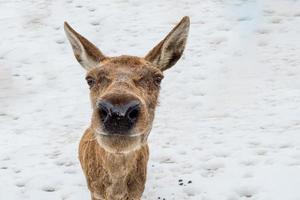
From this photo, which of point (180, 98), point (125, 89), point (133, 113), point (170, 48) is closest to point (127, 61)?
point (170, 48)

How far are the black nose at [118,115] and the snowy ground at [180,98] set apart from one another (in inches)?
130

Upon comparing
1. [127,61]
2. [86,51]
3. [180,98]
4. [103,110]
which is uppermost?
[103,110]

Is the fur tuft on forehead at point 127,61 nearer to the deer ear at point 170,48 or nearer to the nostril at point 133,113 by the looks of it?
the deer ear at point 170,48

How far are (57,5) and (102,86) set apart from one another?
985 cm

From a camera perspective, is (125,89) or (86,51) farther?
(86,51)

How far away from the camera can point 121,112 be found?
5.06m

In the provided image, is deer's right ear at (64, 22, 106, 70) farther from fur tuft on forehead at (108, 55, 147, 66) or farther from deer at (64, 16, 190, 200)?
fur tuft on forehead at (108, 55, 147, 66)

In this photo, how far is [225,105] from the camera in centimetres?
1105

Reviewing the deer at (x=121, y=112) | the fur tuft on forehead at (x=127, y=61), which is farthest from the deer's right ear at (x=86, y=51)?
the fur tuft on forehead at (x=127, y=61)

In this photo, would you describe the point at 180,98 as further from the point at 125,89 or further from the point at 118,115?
the point at 118,115

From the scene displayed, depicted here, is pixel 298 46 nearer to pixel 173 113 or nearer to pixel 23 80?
pixel 173 113

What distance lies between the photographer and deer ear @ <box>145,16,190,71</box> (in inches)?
261

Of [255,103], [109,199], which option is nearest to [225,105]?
[255,103]

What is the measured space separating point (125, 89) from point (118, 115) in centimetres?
46
